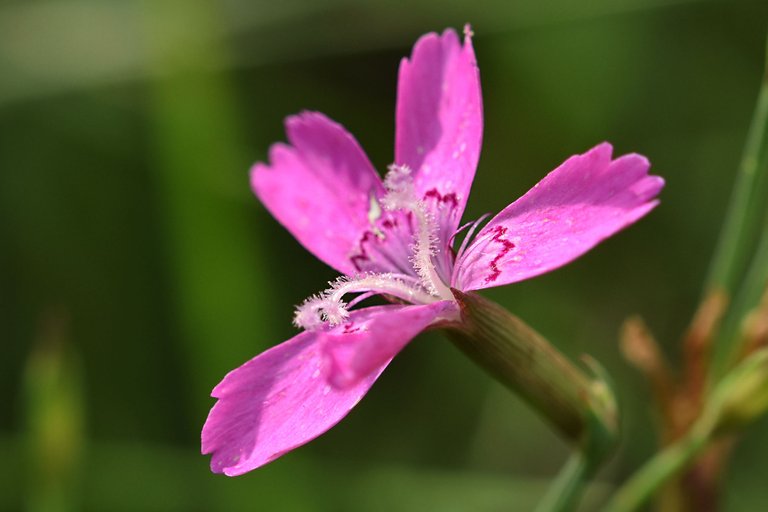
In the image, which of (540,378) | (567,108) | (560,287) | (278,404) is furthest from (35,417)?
(567,108)

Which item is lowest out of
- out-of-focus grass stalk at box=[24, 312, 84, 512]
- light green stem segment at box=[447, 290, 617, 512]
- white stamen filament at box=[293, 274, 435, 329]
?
light green stem segment at box=[447, 290, 617, 512]

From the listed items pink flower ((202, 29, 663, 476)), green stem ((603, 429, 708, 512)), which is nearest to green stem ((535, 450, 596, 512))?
green stem ((603, 429, 708, 512))

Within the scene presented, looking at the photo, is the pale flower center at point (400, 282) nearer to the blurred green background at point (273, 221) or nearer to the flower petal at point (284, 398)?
the flower petal at point (284, 398)

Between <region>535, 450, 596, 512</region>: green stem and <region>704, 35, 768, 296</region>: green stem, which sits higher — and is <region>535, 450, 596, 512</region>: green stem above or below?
below

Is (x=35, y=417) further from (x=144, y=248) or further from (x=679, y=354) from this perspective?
(x=679, y=354)

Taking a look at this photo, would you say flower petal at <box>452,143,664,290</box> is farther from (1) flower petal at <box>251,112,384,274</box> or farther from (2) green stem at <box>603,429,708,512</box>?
(2) green stem at <box>603,429,708,512</box>

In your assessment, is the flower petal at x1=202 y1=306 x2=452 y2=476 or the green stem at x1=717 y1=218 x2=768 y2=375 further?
the green stem at x1=717 y1=218 x2=768 y2=375

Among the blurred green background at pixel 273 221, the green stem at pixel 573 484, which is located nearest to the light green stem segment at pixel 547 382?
the green stem at pixel 573 484

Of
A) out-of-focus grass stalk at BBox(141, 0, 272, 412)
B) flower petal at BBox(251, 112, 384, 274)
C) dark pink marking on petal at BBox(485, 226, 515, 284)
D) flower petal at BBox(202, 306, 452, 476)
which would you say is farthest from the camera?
out-of-focus grass stalk at BBox(141, 0, 272, 412)
